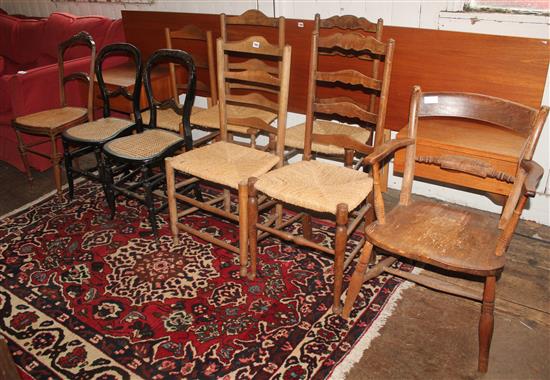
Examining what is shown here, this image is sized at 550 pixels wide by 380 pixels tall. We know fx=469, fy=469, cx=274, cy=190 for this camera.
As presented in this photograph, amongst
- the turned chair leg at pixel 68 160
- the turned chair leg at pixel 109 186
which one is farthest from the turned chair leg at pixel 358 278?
the turned chair leg at pixel 68 160

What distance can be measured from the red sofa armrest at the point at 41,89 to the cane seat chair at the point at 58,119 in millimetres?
125

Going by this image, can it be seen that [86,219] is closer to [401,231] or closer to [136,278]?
[136,278]

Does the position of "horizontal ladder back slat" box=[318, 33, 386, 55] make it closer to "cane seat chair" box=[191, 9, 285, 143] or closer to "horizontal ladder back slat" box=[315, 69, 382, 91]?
"horizontal ladder back slat" box=[315, 69, 382, 91]

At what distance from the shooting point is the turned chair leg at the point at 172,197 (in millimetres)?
2326

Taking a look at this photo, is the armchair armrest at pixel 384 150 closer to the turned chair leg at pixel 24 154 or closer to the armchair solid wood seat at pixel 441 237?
the armchair solid wood seat at pixel 441 237

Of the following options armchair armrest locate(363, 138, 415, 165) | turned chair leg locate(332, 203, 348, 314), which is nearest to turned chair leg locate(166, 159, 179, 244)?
turned chair leg locate(332, 203, 348, 314)

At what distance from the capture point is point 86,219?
2754 mm

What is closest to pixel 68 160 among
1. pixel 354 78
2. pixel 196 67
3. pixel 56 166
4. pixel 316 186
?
pixel 56 166

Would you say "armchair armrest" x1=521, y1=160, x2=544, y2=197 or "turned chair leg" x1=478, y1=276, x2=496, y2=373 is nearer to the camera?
"armchair armrest" x1=521, y1=160, x2=544, y2=197

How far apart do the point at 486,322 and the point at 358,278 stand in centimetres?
48

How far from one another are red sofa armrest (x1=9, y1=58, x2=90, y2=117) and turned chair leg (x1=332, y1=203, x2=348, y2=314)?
2.38m

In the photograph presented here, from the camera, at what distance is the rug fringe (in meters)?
1.73

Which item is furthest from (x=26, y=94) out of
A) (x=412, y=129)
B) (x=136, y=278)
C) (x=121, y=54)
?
(x=412, y=129)

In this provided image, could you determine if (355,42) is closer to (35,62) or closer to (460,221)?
(460,221)
